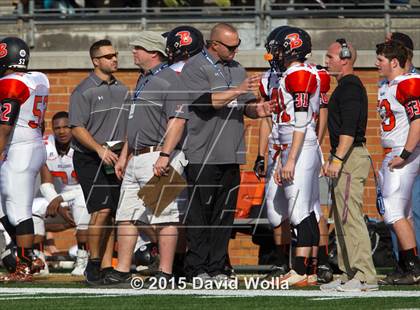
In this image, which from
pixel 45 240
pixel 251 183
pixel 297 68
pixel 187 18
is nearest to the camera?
pixel 297 68

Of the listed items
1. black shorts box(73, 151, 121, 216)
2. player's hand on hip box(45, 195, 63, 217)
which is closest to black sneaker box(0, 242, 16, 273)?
black shorts box(73, 151, 121, 216)

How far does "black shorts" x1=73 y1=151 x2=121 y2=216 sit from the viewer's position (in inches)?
440

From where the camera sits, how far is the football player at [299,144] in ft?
33.7

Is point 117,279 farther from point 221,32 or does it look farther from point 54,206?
point 54,206

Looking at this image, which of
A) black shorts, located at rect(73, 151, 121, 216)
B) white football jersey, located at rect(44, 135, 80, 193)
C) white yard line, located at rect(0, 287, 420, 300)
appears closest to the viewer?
white yard line, located at rect(0, 287, 420, 300)

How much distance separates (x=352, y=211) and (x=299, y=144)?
0.79 meters

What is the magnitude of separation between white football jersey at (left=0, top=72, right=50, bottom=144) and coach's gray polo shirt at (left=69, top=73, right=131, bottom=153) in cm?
27

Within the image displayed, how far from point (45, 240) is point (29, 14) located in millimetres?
2793

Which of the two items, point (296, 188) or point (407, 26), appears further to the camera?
point (407, 26)

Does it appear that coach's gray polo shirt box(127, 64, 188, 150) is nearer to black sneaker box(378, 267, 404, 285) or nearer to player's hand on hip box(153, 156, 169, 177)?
player's hand on hip box(153, 156, 169, 177)

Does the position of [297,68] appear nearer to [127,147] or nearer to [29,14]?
[127,147]

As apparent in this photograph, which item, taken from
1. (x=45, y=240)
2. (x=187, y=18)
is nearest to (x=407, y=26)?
(x=187, y=18)

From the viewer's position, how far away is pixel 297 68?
10.4m

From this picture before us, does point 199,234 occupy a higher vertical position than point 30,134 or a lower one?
lower
